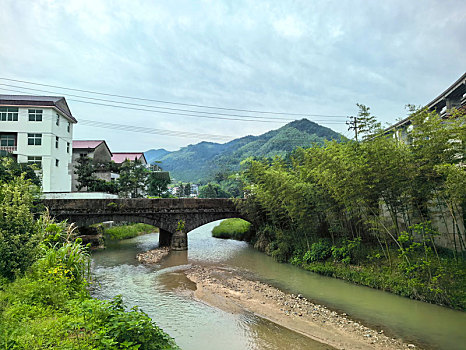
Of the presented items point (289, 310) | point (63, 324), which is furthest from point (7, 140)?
point (289, 310)

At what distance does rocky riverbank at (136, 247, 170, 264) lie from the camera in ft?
50.5

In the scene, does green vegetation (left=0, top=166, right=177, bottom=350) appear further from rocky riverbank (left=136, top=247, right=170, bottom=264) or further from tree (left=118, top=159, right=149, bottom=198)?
tree (left=118, top=159, right=149, bottom=198)

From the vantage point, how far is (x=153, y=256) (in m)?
16.3

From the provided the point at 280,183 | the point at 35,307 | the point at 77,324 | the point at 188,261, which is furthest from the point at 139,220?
the point at 77,324

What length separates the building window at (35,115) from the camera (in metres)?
24.4

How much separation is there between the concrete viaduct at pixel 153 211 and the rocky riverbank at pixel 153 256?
2.60ft

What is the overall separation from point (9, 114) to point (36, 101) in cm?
224

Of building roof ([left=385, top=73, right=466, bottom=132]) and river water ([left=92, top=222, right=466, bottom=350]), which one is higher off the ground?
building roof ([left=385, top=73, right=466, bottom=132])

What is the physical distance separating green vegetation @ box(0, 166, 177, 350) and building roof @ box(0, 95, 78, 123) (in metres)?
19.3

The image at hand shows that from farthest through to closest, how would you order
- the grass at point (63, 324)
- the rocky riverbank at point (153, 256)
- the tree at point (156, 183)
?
the tree at point (156, 183), the rocky riverbank at point (153, 256), the grass at point (63, 324)

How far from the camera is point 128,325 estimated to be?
4695 mm

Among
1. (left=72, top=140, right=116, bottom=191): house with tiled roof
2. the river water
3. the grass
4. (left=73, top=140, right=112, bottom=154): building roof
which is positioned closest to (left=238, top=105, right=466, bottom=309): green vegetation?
the river water

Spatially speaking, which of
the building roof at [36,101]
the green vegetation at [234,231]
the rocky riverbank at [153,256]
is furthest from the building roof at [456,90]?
the building roof at [36,101]

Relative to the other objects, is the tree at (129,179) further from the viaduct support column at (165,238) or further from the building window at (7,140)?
the viaduct support column at (165,238)
